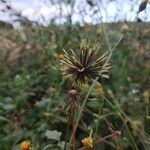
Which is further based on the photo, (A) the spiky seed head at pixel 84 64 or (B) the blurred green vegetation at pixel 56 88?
(B) the blurred green vegetation at pixel 56 88

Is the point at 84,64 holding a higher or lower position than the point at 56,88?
higher

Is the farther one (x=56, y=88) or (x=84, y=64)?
(x=56, y=88)

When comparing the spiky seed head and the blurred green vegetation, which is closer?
the spiky seed head

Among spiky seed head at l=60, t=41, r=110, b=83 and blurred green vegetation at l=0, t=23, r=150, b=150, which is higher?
spiky seed head at l=60, t=41, r=110, b=83

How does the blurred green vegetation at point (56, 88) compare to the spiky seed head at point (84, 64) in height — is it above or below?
below
